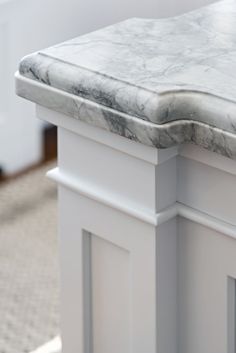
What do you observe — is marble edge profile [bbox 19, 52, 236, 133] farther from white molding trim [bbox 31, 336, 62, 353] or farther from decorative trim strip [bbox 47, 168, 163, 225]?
white molding trim [bbox 31, 336, 62, 353]

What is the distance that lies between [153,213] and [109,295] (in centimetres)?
10

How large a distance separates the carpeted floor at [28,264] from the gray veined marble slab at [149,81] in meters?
1.50

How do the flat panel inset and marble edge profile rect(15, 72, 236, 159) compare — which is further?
the flat panel inset

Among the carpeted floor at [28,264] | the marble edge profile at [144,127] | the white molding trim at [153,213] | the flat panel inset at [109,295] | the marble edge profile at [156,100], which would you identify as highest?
the marble edge profile at [156,100]

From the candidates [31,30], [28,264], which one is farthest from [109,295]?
[31,30]

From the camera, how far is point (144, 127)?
0.64 metres

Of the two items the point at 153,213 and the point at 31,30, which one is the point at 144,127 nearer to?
the point at 153,213

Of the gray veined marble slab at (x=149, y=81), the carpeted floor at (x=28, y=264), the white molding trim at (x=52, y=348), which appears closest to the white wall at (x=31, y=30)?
the carpeted floor at (x=28, y=264)

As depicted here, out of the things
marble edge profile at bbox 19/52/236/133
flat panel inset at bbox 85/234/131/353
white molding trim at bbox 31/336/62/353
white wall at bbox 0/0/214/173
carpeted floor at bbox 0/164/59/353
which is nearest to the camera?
marble edge profile at bbox 19/52/236/133

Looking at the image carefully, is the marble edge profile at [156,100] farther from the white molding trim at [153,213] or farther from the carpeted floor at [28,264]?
the carpeted floor at [28,264]

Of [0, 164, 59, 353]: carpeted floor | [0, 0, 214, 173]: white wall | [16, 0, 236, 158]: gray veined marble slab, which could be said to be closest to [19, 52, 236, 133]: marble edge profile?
[16, 0, 236, 158]: gray veined marble slab

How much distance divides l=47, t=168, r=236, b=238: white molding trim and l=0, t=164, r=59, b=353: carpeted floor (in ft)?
4.81

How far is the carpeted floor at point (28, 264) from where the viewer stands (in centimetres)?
222

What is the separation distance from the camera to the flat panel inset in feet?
2.43
